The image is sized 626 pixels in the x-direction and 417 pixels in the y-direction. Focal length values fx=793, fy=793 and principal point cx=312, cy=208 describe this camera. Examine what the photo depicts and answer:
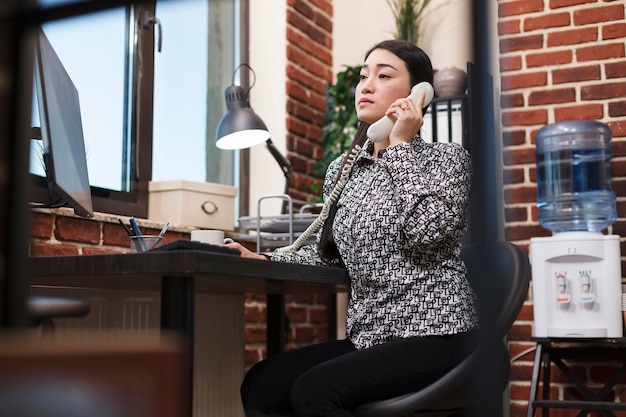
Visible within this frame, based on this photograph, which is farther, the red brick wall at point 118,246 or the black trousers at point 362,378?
the red brick wall at point 118,246

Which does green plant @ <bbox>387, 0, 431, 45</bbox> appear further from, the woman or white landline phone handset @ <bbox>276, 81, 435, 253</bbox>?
the woman

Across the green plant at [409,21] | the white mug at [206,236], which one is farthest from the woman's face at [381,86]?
the green plant at [409,21]

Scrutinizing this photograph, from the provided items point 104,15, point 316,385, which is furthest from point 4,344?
point 316,385

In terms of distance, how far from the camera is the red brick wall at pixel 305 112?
139 inches

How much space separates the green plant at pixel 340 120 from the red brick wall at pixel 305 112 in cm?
8

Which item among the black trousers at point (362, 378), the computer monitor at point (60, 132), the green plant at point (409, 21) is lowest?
the black trousers at point (362, 378)

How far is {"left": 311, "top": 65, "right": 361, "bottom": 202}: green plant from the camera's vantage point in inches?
141

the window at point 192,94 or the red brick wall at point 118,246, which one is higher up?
the window at point 192,94

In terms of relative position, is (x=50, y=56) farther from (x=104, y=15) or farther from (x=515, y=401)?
(x=515, y=401)

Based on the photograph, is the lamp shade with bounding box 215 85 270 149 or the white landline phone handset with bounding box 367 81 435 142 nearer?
the white landline phone handset with bounding box 367 81 435 142

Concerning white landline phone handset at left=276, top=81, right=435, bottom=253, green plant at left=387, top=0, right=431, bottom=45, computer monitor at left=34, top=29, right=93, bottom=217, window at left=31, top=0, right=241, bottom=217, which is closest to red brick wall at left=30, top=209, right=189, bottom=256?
window at left=31, top=0, right=241, bottom=217

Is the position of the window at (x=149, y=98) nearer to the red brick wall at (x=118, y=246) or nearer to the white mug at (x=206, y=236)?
the red brick wall at (x=118, y=246)

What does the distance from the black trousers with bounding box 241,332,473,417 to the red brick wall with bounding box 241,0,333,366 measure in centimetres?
151

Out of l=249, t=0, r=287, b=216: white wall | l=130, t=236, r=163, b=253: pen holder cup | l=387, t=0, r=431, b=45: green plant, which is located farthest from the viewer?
l=387, t=0, r=431, b=45: green plant
